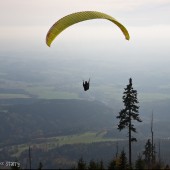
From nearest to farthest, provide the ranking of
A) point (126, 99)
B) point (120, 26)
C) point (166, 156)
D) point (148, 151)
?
point (120, 26) < point (126, 99) < point (148, 151) < point (166, 156)

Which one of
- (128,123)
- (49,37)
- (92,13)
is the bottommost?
(128,123)

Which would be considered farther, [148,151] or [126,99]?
[148,151]

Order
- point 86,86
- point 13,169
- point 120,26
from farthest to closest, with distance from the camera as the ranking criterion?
point 13,169 < point 120,26 < point 86,86

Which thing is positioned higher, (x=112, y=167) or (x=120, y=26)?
(x=120, y=26)

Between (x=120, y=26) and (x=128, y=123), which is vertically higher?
(x=120, y=26)

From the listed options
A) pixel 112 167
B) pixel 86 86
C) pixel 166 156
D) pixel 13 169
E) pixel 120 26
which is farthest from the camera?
pixel 166 156

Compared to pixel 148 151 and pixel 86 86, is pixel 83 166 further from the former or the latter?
pixel 148 151

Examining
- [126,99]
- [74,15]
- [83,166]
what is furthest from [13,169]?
[126,99]

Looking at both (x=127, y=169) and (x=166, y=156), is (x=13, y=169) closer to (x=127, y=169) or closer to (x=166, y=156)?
(x=127, y=169)

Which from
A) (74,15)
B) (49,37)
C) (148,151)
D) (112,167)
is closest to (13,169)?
(112,167)
